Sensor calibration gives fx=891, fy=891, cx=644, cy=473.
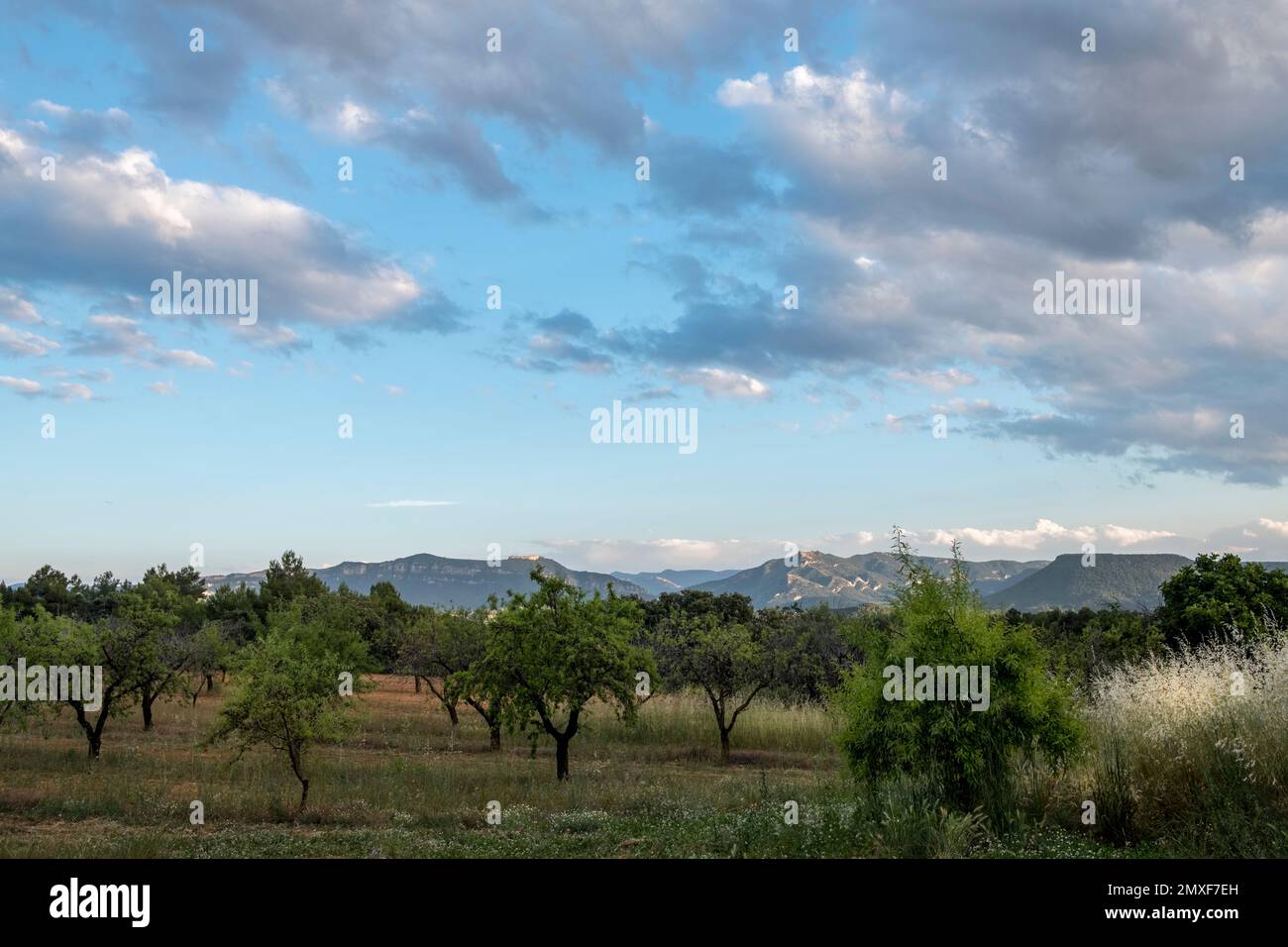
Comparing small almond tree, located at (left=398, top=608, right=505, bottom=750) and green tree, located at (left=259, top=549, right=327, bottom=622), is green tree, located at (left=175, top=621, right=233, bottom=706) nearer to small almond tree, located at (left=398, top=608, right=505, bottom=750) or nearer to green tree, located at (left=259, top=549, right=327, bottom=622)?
small almond tree, located at (left=398, top=608, right=505, bottom=750)

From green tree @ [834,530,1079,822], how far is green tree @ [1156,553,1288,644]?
2329 centimetres

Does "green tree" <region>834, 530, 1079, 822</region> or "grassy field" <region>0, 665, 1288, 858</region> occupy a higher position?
"green tree" <region>834, 530, 1079, 822</region>

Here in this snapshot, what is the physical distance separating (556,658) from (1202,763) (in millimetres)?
15170

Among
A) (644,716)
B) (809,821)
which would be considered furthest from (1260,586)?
(809,821)

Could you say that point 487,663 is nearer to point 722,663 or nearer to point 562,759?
point 562,759

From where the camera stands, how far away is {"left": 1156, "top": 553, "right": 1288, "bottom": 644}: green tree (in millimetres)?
33125

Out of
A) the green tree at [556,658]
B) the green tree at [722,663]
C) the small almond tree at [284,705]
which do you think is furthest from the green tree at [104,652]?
the green tree at [722,663]

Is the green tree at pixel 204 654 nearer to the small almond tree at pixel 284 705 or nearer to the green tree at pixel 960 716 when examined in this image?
the small almond tree at pixel 284 705

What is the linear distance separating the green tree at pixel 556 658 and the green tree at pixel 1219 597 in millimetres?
21722

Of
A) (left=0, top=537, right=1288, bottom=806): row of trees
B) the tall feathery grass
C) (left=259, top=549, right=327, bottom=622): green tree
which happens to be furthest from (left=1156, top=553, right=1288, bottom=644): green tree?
(left=259, top=549, right=327, bottom=622): green tree

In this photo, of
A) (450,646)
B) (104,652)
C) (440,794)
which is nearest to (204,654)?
(450,646)
